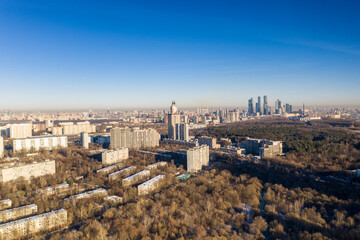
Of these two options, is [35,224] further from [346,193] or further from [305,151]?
[305,151]

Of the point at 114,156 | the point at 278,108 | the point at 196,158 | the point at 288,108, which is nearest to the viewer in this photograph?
the point at 196,158

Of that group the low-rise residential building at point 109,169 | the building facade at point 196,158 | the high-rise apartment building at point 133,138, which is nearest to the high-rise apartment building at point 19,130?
the high-rise apartment building at point 133,138

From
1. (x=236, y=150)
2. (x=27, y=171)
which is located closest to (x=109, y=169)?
(x=27, y=171)

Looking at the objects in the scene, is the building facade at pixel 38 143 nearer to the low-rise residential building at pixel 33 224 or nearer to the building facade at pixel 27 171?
the building facade at pixel 27 171

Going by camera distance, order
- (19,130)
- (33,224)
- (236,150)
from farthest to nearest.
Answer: (19,130) → (236,150) → (33,224)

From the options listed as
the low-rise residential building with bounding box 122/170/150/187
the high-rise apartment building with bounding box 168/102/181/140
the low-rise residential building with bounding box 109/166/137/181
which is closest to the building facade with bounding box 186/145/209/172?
the low-rise residential building with bounding box 122/170/150/187

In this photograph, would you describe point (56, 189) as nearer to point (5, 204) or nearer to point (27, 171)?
point (5, 204)

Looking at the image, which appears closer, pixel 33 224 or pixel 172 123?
pixel 33 224
